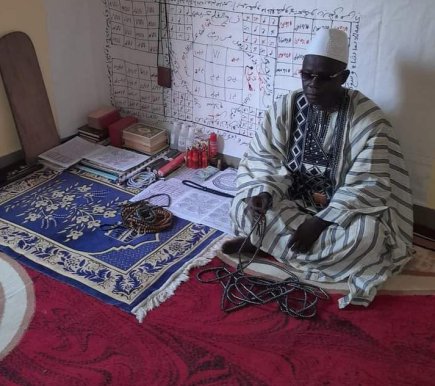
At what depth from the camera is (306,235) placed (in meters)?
2.06

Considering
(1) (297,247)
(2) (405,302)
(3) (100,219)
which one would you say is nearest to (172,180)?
(3) (100,219)

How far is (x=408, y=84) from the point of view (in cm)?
226

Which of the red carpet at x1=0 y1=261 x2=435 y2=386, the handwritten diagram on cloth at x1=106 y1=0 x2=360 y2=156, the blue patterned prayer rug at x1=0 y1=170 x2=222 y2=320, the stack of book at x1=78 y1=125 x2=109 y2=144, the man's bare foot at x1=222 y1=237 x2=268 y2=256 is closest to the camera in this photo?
the red carpet at x1=0 y1=261 x2=435 y2=386

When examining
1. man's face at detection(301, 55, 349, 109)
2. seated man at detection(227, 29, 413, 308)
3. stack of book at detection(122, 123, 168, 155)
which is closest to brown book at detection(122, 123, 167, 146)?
stack of book at detection(122, 123, 168, 155)

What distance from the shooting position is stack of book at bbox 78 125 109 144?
10.5 feet

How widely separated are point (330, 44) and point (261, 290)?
3.29 feet

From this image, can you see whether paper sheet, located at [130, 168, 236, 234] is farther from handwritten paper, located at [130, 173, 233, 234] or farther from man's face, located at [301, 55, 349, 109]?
man's face, located at [301, 55, 349, 109]

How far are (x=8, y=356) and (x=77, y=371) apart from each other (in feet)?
0.84

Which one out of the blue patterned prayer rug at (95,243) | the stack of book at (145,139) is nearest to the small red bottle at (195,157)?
the stack of book at (145,139)

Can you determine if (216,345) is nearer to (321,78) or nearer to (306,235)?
(306,235)

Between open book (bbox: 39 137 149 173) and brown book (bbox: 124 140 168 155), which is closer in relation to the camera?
open book (bbox: 39 137 149 173)

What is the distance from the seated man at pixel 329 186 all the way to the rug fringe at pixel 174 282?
10 cm

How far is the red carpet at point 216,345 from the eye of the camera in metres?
1.70

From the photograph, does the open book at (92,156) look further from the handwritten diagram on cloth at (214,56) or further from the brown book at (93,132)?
the handwritten diagram on cloth at (214,56)
